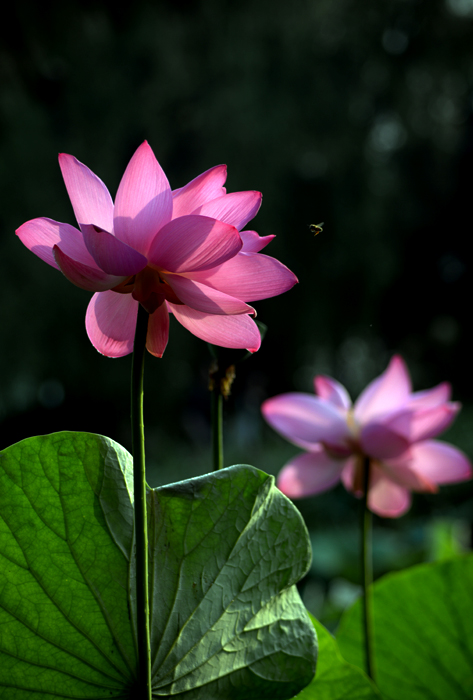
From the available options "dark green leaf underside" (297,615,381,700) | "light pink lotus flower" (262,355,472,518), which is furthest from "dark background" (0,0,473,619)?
"dark green leaf underside" (297,615,381,700)

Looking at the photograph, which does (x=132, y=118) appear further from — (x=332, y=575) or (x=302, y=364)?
(x=332, y=575)

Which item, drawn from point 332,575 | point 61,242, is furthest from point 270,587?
point 332,575

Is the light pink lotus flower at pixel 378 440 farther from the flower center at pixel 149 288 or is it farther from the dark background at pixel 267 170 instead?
the dark background at pixel 267 170

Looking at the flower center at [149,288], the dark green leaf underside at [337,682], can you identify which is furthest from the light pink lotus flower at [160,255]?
the dark green leaf underside at [337,682]

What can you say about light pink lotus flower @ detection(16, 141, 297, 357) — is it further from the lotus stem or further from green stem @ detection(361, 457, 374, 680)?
green stem @ detection(361, 457, 374, 680)

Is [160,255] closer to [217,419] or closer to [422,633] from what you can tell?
[217,419]

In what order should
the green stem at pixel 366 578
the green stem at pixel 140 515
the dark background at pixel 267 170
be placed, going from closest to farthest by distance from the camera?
the green stem at pixel 140 515
the green stem at pixel 366 578
the dark background at pixel 267 170

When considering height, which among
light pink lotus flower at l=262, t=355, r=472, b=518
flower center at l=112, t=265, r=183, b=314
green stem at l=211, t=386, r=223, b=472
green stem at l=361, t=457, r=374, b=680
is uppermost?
flower center at l=112, t=265, r=183, b=314
